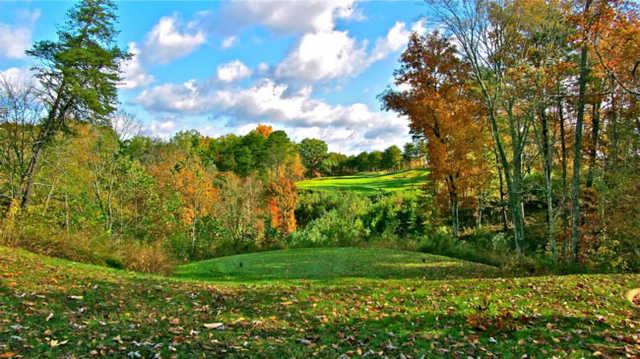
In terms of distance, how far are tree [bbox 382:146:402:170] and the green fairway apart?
172ft

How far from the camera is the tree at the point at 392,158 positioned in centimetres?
6469

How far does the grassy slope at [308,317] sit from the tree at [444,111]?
26.7ft

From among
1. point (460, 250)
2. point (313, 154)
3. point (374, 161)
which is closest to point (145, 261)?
point (460, 250)

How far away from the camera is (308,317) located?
17.4 ft

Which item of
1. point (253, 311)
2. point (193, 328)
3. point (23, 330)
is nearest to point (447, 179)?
point (253, 311)

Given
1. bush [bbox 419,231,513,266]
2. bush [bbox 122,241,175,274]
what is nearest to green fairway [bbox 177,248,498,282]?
bush [bbox 122,241,175,274]

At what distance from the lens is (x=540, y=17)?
11.0 meters

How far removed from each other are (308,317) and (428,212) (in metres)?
19.3

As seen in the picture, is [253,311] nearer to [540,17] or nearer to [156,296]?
[156,296]

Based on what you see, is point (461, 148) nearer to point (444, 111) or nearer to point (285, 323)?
point (444, 111)

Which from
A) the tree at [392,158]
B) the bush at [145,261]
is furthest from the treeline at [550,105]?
the tree at [392,158]

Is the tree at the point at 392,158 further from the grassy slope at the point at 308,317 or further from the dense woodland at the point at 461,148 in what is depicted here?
the grassy slope at the point at 308,317

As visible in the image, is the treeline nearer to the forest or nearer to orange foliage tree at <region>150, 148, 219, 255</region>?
the forest

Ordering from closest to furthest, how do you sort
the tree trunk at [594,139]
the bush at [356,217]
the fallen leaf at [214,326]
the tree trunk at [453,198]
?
1. the fallen leaf at [214,326]
2. the tree trunk at [594,139]
3. the tree trunk at [453,198]
4. the bush at [356,217]
